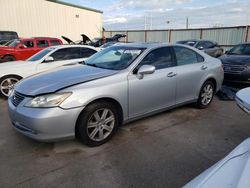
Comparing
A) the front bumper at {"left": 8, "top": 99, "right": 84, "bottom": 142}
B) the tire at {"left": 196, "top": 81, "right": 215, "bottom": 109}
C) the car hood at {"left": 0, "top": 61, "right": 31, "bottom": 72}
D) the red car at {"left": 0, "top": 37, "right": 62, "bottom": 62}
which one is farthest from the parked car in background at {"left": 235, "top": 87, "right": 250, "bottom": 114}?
the red car at {"left": 0, "top": 37, "right": 62, "bottom": 62}

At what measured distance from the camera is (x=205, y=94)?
5.04 meters

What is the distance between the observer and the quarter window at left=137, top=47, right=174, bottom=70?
392cm

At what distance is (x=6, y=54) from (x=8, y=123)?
7085 mm

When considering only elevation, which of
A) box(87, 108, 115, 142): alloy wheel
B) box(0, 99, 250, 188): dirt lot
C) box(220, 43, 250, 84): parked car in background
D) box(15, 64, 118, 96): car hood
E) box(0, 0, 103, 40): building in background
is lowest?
box(0, 99, 250, 188): dirt lot

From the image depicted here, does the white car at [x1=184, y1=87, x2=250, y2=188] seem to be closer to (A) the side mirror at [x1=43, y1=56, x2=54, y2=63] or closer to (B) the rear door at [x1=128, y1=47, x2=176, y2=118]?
(B) the rear door at [x1=128, y1=47, x2=176, y2=118]

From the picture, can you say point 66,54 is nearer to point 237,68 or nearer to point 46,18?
point 237,68

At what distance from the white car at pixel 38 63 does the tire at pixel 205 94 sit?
3.97m

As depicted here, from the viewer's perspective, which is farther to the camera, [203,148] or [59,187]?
[203,148]

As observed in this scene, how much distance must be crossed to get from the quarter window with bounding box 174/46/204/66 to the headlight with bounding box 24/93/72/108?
2.43 m

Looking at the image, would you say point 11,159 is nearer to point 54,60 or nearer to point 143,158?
point 143,158

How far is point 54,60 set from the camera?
6.65 metres

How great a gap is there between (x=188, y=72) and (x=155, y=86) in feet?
3.19

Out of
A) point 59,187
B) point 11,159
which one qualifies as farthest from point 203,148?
point 11,159

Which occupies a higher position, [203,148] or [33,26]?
[33,26]
